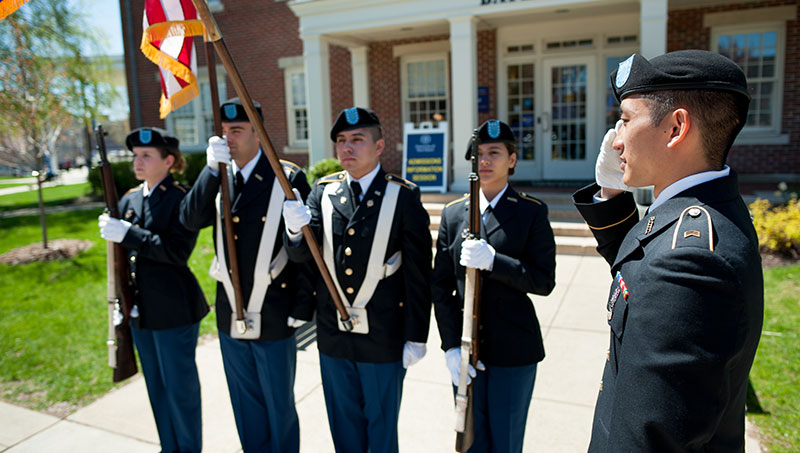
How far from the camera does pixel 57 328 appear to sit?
602 cm

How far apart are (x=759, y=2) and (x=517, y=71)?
15.7 ft

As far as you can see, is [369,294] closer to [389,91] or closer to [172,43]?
[172,43]

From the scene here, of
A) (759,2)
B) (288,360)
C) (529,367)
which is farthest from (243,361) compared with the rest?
(759,2)

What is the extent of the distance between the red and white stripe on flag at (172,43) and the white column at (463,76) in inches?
289

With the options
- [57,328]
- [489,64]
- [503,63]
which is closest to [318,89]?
→ [489,64]

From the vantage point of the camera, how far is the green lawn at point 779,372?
3385 mm

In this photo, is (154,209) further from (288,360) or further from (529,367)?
(529,367)

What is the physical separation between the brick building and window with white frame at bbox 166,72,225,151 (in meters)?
1.36

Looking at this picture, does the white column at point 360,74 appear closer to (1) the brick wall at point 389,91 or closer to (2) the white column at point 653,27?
(1) the brick wall at point 389,91

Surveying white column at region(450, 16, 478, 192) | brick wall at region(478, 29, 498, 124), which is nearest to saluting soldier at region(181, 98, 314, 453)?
white column at region(450, 16, 478, 192)

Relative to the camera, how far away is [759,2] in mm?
10305

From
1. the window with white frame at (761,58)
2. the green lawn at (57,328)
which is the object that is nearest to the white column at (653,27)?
the window with white frame at (761,58)

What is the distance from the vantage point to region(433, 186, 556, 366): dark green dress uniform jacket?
2592 mm

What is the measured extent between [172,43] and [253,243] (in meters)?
1.12
